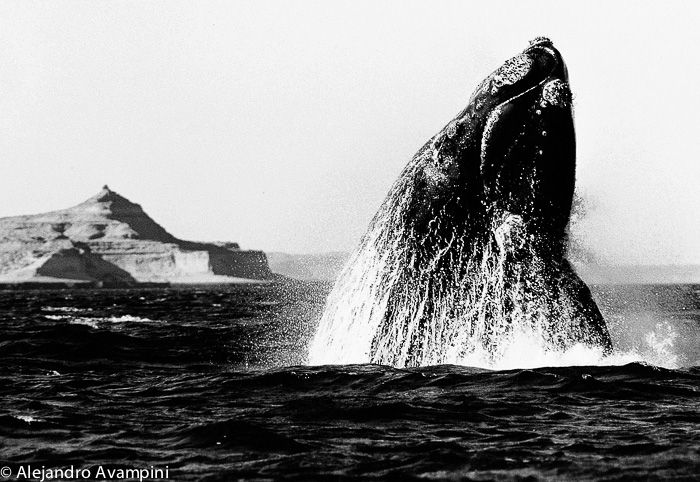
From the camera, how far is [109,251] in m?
167

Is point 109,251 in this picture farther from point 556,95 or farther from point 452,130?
point 556,95

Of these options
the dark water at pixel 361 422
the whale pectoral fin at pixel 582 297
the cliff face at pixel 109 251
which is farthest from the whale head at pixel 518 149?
the cliff face at pixel 109 251

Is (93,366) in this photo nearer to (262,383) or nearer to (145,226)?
(262,383)

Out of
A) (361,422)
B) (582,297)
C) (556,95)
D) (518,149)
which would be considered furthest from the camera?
(582,297)

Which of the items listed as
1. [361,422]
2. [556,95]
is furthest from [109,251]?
[361,422]

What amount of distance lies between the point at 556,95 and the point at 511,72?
0.49 m

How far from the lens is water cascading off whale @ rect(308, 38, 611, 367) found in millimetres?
8828

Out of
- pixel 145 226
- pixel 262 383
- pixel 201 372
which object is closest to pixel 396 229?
pixel 262 383

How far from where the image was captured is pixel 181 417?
7.97m

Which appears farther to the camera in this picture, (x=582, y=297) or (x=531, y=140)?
(x=582, y=297)

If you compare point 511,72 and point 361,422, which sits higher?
point 511,72

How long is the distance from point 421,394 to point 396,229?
1.72 m

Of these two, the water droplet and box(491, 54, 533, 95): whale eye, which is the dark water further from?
box(491, 54, 533, 95): whale eye

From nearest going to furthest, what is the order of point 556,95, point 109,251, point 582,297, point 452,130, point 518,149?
point 556,95 → point 518,149 → point 582,297 → point 452,130 → point 109,251
